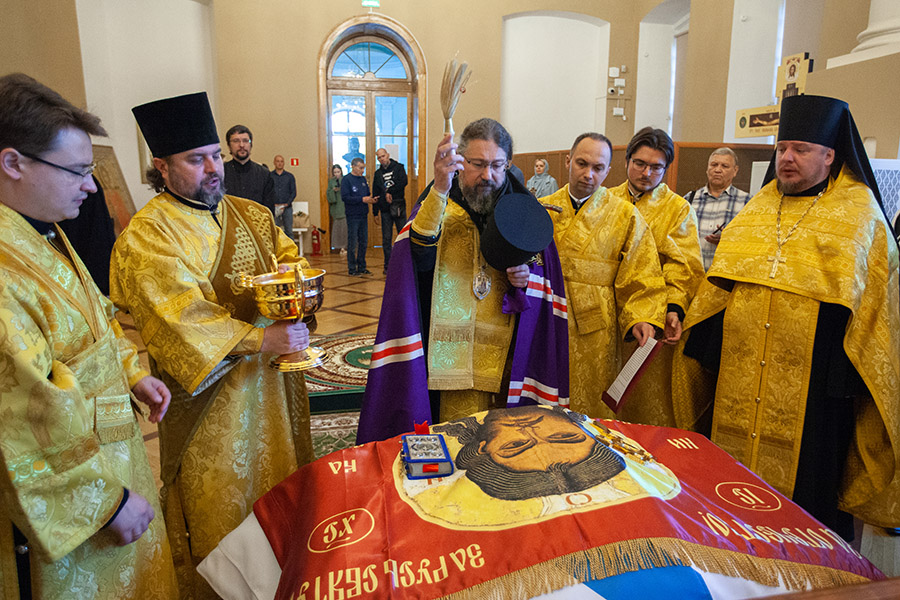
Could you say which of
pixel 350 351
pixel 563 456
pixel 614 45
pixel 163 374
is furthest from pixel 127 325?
pixel 614 45

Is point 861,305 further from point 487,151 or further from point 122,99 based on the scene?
point 122,99

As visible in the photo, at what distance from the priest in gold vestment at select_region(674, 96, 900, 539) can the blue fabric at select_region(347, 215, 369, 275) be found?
749cm

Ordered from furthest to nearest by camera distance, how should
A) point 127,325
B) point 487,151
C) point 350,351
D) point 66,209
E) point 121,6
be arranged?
point 121,6 → point 127,325 → point 350,351 → point 487,151 → point 66,209

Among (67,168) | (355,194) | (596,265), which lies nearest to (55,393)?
(67,168)

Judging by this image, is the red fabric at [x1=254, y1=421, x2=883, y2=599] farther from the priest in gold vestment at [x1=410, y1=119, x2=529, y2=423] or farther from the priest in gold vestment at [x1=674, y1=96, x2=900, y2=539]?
the priest in gold vestment at [x1=674, y1=96, x2=900, y2=539]

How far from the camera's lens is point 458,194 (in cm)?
229

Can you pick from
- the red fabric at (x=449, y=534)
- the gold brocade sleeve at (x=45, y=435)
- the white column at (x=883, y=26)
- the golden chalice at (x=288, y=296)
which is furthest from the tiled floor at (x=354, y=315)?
the white column at (x=883, y=26)

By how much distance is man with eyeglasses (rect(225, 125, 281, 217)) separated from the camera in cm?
574

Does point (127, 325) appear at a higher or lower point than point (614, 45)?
lower

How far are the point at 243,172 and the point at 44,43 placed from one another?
149 inches

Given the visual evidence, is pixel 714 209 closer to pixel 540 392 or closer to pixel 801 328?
pixel 801 328

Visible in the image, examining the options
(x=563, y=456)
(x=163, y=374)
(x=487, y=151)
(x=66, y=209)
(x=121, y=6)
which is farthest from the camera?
(x=121, y=6)

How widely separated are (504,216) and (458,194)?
37 centimetres

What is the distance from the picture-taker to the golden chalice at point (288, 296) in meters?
1.70
